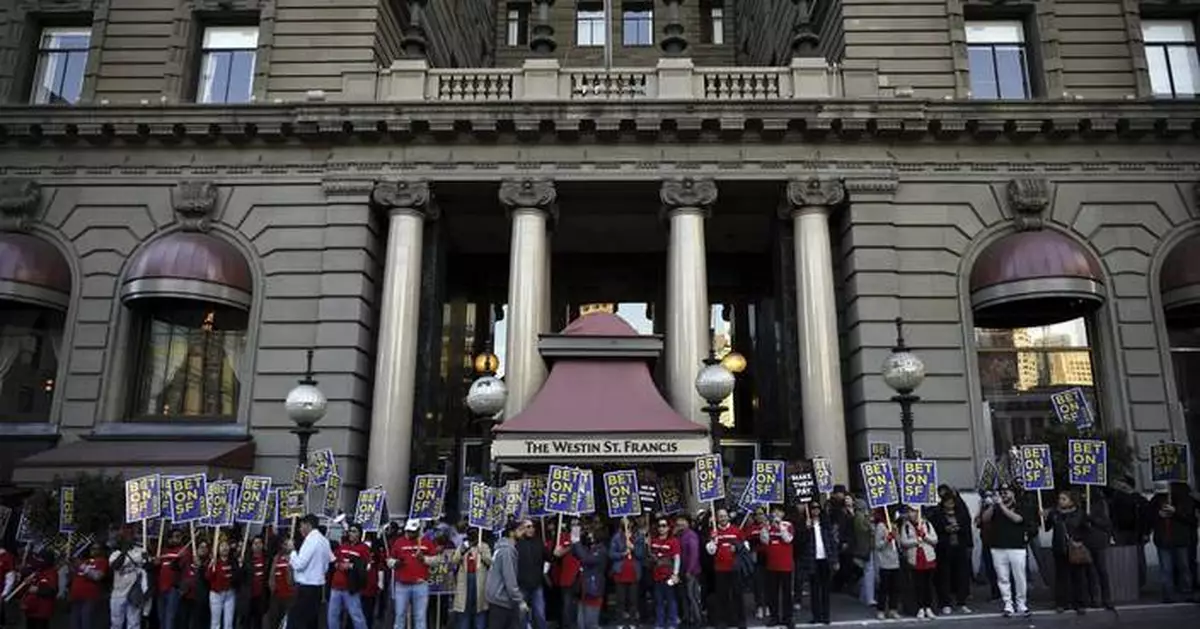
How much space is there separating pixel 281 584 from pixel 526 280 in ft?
34.6

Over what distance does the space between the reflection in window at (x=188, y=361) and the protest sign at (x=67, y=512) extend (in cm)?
583

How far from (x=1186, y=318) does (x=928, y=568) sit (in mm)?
14100

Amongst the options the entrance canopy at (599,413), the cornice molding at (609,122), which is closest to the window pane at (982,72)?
the cornice molding at (609,122)

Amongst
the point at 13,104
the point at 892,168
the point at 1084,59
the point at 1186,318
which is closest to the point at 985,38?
the point at 1084,59

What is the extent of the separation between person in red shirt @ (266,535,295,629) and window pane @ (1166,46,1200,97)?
25664mm

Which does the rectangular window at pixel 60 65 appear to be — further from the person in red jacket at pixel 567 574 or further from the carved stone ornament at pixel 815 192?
the carved stone ornament at pixel 815 192

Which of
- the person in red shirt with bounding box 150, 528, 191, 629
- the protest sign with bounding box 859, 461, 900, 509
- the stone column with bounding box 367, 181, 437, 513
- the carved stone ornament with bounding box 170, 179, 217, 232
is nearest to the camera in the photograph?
the person in red shirt with bounding box 150, 528, 191, 629

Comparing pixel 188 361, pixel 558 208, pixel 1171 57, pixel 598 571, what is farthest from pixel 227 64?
pixel 1171 57

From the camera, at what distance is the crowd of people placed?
43.4ft

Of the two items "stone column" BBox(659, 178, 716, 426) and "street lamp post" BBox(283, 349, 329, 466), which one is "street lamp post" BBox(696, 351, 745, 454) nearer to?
"stone column" BBox(659, 178, 716, 426)

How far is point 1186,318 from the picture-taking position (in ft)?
73.1

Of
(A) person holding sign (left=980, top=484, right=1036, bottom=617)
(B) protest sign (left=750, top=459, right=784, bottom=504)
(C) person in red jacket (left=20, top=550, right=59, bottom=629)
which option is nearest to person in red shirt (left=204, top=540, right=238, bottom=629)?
(C) person in red jacket (left=20, top=550, right=59, bottom=629)

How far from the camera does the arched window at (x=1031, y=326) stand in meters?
20.7

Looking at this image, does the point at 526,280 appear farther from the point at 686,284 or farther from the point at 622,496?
the point at 622,496
